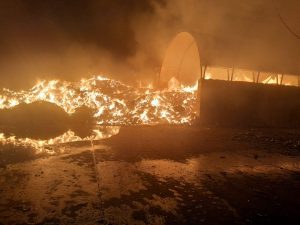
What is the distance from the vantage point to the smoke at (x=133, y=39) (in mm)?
16891

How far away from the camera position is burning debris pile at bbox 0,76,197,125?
48.9ft

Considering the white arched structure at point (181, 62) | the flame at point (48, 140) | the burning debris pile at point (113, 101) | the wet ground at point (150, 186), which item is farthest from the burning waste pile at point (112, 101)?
the wet ground at point (150, 186)

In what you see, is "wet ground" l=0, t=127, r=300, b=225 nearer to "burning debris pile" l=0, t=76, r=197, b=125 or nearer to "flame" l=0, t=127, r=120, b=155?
"flame" l=0, t=127, r=120, b=155

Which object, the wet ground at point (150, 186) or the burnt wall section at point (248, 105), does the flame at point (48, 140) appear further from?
the burnt wall section at point (248, 105)

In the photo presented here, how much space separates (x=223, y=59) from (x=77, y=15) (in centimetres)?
1258

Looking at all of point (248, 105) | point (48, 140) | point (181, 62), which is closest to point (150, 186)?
point (48, 140)

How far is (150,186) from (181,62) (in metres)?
16.1

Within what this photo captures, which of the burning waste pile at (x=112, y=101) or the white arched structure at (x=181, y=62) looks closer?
the burning waste pile at (x=112, y=101)

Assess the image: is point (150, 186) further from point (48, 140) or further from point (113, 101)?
point (113, 101)

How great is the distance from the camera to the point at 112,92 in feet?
55.5

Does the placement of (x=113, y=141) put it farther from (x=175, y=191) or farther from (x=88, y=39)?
(x=88, y=39)

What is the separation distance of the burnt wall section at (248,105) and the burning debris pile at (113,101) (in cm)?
108

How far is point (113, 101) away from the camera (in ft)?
52.2

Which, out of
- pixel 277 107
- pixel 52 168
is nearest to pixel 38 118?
pixel 52 168
